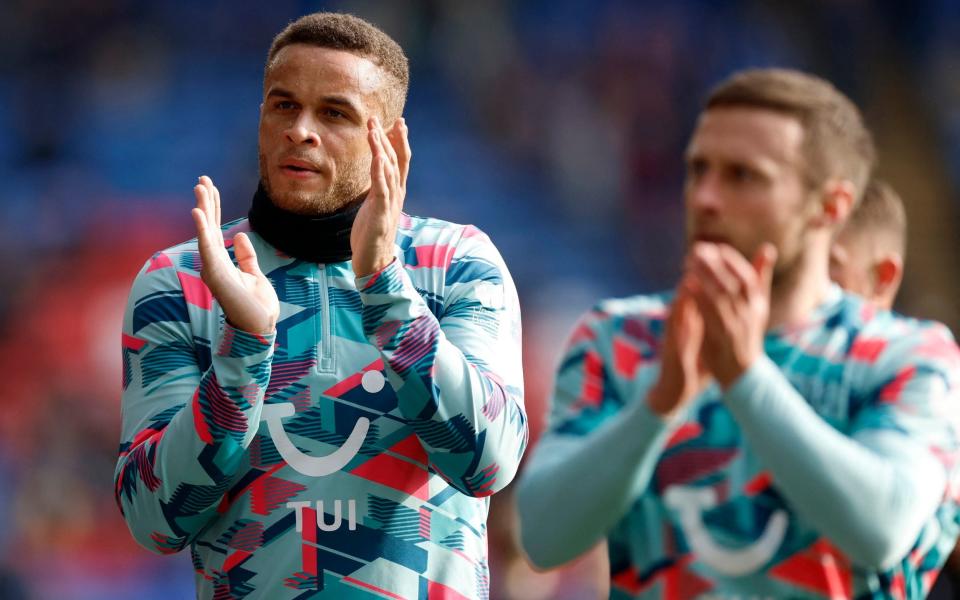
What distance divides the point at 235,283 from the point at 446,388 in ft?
1.60

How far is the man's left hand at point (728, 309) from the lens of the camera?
227 centimetres

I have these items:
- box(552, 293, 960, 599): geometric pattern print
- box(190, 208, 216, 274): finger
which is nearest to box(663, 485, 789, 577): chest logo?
box(552, 293, 960, 599): geometric pattern print

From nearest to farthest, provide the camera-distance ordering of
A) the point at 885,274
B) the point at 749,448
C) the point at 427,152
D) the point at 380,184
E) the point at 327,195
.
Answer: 1. the point at 749,448
2. the point at 380,184
3. the point at 327,195
4. the point at 885,274
5. the point at 427,152

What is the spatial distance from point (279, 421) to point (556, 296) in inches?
281

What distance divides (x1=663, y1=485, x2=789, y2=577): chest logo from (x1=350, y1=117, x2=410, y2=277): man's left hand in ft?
2.62

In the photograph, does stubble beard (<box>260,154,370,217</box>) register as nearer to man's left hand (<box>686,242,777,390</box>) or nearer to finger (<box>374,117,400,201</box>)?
finger (<box>374,117,400,201</box>)

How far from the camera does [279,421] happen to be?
10.2 ft

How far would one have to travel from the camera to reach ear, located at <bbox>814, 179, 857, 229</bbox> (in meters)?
2.58

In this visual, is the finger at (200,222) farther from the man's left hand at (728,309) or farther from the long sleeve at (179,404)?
the man's left hand at (728,309)

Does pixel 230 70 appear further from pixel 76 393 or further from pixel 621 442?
pixel 621 442

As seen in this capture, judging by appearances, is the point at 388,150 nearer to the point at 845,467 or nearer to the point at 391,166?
the point at 391,166

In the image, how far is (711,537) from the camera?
2.47 meters

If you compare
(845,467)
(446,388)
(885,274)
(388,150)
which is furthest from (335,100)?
(885,274)

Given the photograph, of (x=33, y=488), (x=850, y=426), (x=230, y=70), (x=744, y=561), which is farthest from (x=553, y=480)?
(x=230, y=70)
